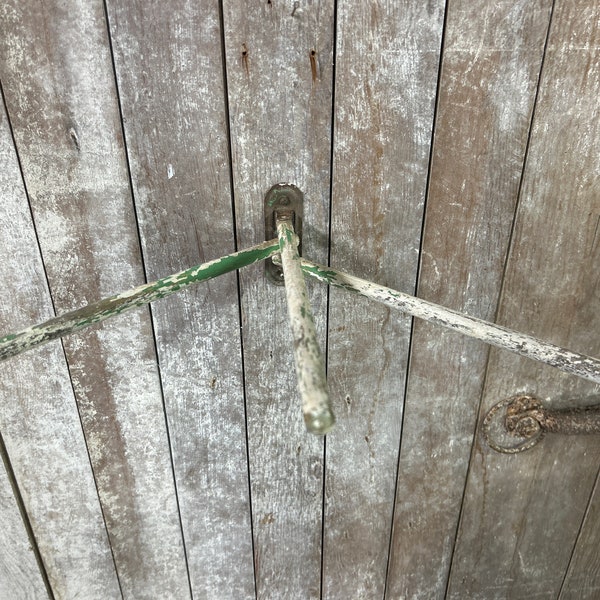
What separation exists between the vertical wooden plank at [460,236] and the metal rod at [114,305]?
32 centimetres

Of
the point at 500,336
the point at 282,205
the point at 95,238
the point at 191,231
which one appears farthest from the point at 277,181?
the point at 500,336

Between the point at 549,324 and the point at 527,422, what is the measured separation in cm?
20

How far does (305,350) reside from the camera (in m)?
0.60

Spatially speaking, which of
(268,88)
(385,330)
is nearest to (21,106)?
(268,88)

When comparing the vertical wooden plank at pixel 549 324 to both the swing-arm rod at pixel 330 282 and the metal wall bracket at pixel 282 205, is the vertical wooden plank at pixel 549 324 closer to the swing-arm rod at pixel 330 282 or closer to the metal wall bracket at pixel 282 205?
the swing-arm rod at pixel 330 282

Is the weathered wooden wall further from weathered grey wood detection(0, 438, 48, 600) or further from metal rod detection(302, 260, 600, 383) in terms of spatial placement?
metal rod detection(302, 260, 600, 383)

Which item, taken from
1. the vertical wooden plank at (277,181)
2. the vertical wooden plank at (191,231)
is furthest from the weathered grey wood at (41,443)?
the vertical wooden plank at (277,181)

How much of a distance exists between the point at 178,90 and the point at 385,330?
0.51 m

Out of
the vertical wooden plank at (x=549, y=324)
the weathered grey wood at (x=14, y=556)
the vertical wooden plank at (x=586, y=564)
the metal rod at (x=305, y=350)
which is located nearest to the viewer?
the metal rod at (x=305, y=350)

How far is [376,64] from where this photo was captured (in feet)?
2.79

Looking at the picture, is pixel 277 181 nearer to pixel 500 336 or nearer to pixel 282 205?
pixel 282 205

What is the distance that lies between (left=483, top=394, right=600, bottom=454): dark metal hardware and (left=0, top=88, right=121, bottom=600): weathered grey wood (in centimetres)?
76

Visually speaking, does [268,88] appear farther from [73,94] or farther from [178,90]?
[73,94]

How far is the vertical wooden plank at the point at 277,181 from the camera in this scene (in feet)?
2.71
